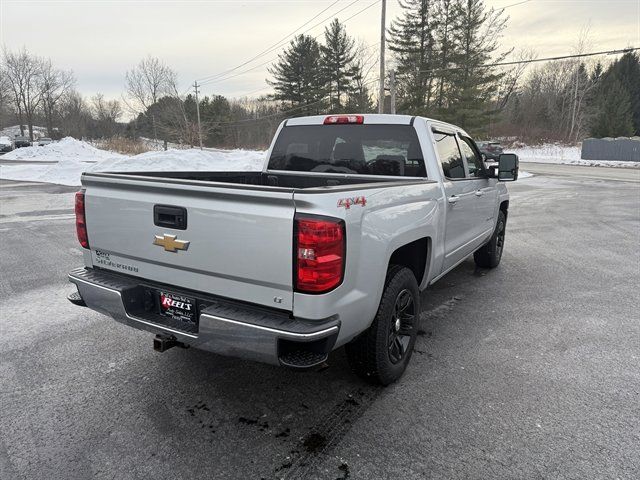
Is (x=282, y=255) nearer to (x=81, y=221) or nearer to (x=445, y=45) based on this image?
(x=81, y=221)

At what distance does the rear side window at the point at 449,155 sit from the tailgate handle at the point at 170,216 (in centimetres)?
241

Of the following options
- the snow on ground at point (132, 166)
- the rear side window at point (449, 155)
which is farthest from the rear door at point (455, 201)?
the snow on ground at point (132, 166)

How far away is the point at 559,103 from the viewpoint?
61938mm

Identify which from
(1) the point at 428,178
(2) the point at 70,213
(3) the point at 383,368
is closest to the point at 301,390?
(3) the point at 383,368

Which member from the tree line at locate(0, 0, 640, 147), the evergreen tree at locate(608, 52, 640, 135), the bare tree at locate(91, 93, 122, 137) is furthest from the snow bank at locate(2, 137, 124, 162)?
the evergreen tree at locate(608, 52, 640, 135)

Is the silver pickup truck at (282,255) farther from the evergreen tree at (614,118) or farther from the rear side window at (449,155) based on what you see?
the evergreen tree at (614,118)

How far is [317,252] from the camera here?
7.34ft

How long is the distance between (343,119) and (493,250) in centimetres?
320

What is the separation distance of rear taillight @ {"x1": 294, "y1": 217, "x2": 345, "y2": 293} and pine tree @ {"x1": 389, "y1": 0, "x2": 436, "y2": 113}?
3642 centimetres

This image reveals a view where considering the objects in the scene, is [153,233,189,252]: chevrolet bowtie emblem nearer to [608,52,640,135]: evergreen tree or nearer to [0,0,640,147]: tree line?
[0,0,640,147]: tree line

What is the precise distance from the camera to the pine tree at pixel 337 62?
4766cm

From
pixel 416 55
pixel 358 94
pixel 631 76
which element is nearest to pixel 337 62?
pixel 358 94

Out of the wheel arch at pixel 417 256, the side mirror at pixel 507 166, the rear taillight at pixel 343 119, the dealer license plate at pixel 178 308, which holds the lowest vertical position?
the dealer license plate at pixel 178 308

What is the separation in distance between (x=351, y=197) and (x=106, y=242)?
1793mm
